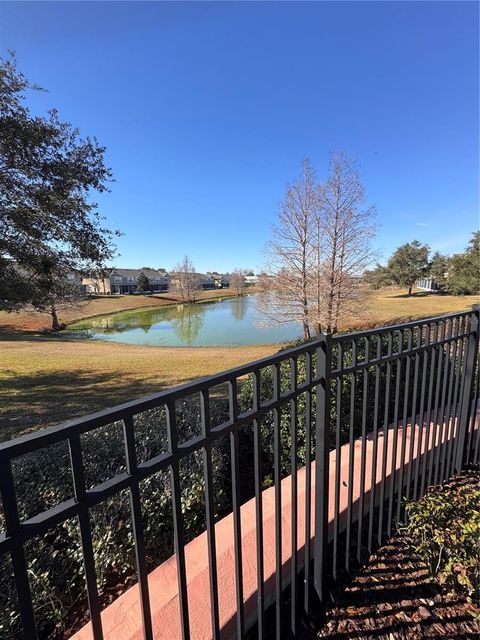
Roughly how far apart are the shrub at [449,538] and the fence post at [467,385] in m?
0.76

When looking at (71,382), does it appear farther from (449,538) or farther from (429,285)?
(429,285)

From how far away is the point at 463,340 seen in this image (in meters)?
2.84

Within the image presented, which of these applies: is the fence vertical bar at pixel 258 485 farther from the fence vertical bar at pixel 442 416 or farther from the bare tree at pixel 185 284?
the bare tree at pixel 185 284

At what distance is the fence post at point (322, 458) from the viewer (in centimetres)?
171

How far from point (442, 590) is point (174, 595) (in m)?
1.57

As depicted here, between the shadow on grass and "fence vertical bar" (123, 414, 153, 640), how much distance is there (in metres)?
4.03

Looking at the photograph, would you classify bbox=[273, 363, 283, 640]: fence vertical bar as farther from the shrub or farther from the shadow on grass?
the shadow on grass

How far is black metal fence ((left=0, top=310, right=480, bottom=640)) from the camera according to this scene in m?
0.85

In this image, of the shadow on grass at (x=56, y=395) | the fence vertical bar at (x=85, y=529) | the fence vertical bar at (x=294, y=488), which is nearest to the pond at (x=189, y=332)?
the shadow on grass at (x=56, y=395)

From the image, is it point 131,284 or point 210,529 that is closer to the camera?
point 210,529

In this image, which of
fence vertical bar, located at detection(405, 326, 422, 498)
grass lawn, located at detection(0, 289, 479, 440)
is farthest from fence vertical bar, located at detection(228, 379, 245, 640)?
grass lawn, located at detection(0, 289, 479, 440)

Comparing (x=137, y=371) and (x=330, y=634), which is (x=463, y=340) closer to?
(x=330, y=634)

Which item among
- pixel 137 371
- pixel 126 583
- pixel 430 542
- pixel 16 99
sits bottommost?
pixel 137 371

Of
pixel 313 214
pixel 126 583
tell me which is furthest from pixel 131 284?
pixel 126 583
